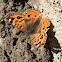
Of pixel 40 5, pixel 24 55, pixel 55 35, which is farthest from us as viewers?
pixel 40 5

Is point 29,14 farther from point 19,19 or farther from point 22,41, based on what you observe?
point 22,41

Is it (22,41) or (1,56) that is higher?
(22,41)

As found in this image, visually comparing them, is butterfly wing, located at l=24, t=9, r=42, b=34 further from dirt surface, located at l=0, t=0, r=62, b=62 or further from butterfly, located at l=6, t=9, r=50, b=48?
dirt surface, located at l=0, t=0, r=62, b=62

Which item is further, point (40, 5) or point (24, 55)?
point (40, 5)

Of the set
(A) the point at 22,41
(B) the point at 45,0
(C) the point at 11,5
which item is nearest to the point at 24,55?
(A) the point at 22,41

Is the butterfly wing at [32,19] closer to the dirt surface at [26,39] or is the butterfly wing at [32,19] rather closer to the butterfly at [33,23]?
the butterfly at [33,23]

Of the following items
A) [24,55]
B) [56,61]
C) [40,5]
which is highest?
[40,5]

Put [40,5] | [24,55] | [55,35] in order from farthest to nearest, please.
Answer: [40,5], [55,35], [24,55]
